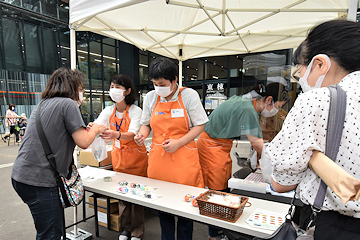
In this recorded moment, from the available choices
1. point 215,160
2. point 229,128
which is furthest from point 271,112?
point 215,160

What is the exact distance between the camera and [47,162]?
135 centimetres

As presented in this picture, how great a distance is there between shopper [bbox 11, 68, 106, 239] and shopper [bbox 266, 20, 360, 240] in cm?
126

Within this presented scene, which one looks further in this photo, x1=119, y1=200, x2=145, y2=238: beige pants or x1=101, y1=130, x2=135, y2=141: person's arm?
x1=119, y1=200, x2=145, y2=238: beige pants

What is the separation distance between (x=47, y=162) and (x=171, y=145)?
34.0 inches

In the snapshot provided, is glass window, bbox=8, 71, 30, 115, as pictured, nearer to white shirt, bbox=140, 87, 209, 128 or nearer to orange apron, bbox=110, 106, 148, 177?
orange apron, bbox=110, 106, 148, 177

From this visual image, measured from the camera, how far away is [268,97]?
2.14 metres

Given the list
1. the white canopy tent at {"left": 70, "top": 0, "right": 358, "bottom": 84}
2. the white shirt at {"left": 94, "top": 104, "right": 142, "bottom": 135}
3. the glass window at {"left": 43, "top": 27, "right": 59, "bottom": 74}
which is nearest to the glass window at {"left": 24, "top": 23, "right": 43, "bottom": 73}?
the glass window at {"left": 43, "top": 27, "right": 59, "bottom": 74}

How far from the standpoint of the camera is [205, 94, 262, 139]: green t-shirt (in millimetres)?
1931

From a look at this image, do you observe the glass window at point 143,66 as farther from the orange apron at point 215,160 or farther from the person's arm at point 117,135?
the orange apron at point 215,160

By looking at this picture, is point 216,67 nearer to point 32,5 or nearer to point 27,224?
point 27,224

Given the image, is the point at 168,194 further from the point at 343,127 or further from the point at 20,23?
the point at 20,23

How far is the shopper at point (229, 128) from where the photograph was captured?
194cm

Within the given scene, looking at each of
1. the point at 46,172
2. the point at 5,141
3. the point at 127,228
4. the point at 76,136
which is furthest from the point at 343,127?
the point at 5,141

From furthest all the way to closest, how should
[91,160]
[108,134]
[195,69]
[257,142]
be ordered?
[195,69]
[91,160]
[108,134]
[257,142]
